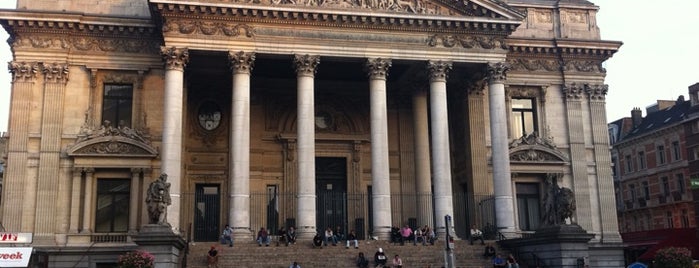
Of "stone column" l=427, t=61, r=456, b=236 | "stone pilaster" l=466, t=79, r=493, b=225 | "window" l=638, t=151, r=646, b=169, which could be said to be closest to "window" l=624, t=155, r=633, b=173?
"window" l=638, t=151, r=646, b=169

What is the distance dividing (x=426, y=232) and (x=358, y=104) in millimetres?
10063

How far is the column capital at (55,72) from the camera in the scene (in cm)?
3309

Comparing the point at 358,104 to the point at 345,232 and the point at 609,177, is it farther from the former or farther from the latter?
the point at 609,177

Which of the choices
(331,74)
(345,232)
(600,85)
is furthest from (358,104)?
(600,85)

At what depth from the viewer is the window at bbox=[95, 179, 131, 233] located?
3300 centimetres

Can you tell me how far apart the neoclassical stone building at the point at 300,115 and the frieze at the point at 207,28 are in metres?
0.09

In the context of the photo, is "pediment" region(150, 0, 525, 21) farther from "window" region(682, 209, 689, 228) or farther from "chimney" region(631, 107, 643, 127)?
"chimney" region(631, 107, 643, 127)

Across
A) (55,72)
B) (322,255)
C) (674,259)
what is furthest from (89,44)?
(674,259)

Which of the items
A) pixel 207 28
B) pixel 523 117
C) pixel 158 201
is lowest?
pixel 158 201

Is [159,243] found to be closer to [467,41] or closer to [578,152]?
[467,41]

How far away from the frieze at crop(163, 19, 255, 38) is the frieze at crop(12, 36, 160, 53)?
319 cm

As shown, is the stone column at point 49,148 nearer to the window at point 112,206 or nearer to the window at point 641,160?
the window at point 112,206

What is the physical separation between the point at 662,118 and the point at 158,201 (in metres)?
48.4

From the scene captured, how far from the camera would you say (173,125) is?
30.8 meters
